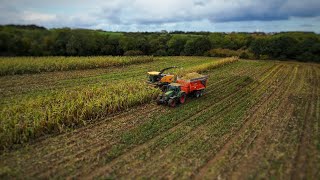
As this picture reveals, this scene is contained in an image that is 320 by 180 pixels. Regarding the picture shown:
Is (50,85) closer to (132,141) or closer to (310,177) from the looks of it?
(132,141)

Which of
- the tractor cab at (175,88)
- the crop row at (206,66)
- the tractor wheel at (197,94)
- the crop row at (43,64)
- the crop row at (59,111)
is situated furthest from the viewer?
the crop row at (206,66)

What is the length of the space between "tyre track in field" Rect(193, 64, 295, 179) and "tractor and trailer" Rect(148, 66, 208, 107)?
333cm

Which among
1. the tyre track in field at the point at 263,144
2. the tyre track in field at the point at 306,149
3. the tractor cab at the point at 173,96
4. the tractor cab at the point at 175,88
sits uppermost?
the tractor cab at the point at 175,88

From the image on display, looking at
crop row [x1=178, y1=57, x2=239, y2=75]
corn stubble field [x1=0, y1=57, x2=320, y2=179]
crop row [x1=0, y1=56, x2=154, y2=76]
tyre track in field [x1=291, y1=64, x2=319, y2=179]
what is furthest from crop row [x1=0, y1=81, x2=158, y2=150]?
crop row [x1=0, y1=56, x2=154, y2=76]

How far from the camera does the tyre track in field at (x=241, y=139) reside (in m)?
7.98

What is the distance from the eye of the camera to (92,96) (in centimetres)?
1367

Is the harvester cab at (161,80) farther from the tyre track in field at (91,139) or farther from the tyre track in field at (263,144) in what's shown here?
the tyre track in field at (263,144)

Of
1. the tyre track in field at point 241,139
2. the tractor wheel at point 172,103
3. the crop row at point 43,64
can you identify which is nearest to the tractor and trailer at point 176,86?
the tractor wheel at point 172,103

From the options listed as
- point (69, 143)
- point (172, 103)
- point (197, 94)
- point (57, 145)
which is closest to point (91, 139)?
point (69, 143)

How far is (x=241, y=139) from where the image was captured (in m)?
9.92

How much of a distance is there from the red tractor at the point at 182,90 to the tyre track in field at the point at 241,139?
10.8 feet

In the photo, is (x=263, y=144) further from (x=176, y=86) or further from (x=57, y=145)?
(x=57, y=145)

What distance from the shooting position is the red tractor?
13.8m

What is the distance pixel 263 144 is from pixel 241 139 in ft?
2.46
